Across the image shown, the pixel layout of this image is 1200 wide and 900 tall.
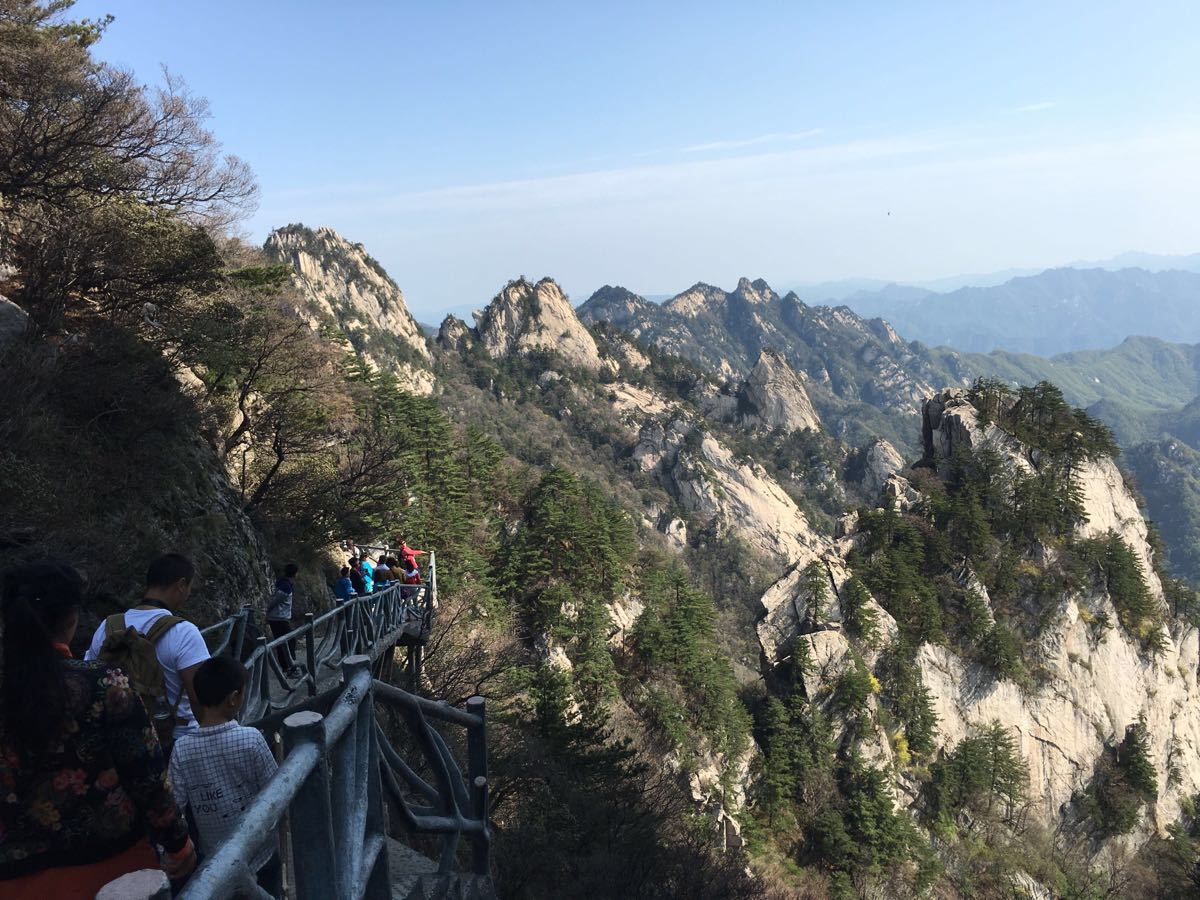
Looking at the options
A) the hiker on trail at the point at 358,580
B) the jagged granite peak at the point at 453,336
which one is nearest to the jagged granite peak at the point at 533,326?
the jagged granite peak at the point at 453,336

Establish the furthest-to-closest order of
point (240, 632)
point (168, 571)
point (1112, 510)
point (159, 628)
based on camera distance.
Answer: point (1112, 510) → point (240, 632) → point (168, 571) → point (159, 628)

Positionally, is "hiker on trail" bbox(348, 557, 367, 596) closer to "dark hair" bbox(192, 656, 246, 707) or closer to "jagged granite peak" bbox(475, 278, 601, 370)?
"dark hair" bbox(192, 656, 246, 707)

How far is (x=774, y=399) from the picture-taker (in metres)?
110

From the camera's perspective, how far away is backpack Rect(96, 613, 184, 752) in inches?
150

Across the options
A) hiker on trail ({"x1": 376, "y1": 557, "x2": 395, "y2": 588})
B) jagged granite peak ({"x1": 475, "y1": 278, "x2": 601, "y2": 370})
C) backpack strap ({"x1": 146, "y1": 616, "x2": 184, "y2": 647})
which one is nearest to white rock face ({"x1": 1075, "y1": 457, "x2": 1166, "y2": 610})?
hiker on trail ({"x1": 376, "y1": 557, "x2": 395, "y2": 588})

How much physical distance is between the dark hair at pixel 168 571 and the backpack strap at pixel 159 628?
7.1 inches

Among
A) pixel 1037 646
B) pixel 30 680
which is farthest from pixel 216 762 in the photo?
pixel 1037 646

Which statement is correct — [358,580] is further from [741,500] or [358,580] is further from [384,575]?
[741,500]

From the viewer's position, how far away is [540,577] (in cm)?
2834

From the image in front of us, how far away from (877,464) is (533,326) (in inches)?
2024

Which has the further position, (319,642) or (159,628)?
(319,642)

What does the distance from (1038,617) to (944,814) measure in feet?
34.5

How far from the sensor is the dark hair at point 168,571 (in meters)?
3.87

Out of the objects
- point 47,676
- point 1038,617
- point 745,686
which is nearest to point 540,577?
point 745,686
